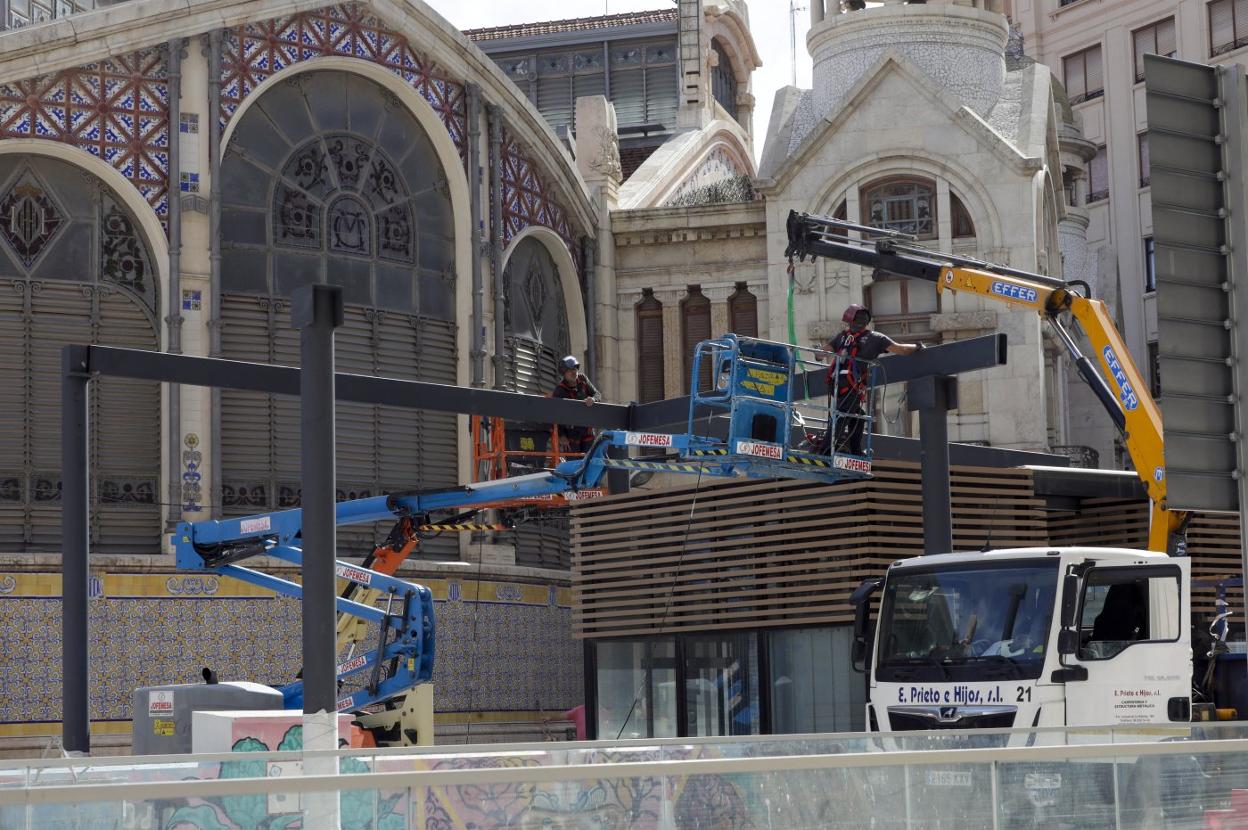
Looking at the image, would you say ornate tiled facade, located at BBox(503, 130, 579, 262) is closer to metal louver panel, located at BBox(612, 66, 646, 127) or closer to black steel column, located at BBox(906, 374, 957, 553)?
black steel column, located at BBox(906, 374, 957, 553)

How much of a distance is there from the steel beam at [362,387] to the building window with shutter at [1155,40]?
44224 millimetres

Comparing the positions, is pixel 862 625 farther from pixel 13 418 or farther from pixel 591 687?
pixel 13 418

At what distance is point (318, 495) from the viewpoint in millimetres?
15734

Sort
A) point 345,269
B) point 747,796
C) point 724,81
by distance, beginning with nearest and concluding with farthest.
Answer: point 747,796, point 345,269, point 724,81

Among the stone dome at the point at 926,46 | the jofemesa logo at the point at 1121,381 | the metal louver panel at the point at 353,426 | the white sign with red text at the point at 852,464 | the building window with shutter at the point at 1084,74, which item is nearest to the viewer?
the white sign with red text at the point at 852,464

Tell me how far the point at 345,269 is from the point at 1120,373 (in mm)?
14725

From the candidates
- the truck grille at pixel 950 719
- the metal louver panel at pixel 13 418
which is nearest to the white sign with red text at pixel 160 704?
the truck grille at pixel 950 719

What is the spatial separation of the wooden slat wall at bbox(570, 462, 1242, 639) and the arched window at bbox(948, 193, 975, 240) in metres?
9.00

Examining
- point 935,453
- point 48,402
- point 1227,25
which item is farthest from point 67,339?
point 1227,25

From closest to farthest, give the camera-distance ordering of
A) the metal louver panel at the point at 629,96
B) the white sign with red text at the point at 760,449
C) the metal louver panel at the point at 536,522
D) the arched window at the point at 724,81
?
1. the white sign with red text at the point at 760,449
2. the metal louver panel at the point at 536,522
3. the metal louver panel at the point at 629,96
4. the arched window at the point at 724,81

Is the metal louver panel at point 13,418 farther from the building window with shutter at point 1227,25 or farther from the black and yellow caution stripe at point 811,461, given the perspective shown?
the building window with shutter at point 1227,25

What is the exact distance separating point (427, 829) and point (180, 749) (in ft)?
39.9

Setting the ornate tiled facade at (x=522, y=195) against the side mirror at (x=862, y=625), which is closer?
the side mirror at (x=862, y=625)

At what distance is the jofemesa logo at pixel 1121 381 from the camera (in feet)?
67.5
